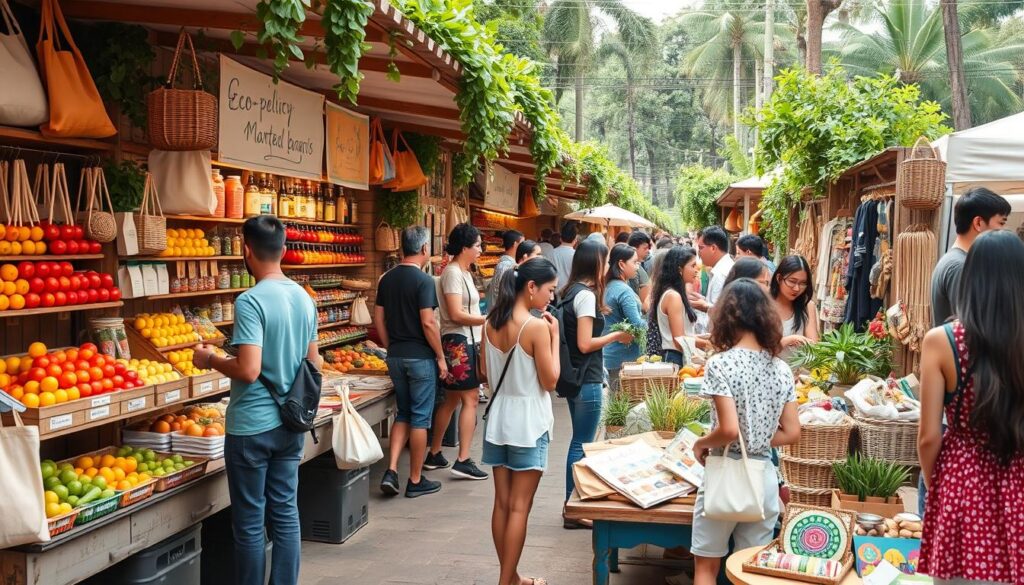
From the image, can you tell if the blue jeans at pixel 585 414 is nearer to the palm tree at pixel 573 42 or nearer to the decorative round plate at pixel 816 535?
the decorative round plate at pixel 816 535

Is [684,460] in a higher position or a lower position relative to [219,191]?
lower

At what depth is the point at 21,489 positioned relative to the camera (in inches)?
134

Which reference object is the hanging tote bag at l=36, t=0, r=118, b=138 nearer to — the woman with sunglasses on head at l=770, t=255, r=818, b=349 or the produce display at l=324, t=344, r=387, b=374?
the produce display at l=324, t=344, r=387, b=374

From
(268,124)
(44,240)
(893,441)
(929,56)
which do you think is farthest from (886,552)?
(929,56)

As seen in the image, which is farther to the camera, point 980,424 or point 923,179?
point 923,179

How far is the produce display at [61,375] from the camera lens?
410 cm

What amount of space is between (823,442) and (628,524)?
4.05 feet

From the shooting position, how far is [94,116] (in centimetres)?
450

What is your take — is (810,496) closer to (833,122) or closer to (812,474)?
(812,474)

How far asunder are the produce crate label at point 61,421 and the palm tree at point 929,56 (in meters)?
39.3

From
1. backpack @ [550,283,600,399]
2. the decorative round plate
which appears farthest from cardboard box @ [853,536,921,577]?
backpack @ [550,283,600,399]

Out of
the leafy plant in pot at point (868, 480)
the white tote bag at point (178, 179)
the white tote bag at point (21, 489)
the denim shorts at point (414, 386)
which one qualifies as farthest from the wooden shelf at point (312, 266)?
the leafy plant in pot at point (868, 480)

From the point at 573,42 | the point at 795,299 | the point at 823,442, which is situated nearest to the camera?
the point at 823,442

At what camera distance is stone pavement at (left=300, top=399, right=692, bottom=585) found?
17.4ft
